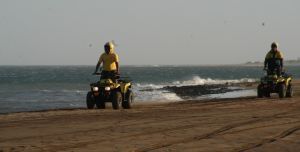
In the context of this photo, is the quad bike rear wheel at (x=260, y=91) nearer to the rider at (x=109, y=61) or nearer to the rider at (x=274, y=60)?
the rider at (x=274, y=60)

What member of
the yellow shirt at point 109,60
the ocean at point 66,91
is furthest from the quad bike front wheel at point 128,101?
the ocean at point 66,91

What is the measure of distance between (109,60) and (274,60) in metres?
7.37

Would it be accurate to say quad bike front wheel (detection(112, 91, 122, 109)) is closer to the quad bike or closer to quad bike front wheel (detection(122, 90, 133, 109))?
quad bike front wheel (detection(122, 90, 133, 109))

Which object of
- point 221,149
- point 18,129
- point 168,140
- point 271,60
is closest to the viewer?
point 221,149

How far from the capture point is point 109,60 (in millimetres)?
18984

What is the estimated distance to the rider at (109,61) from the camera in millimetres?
18969

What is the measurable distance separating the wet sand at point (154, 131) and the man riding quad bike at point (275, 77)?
6.50 metres

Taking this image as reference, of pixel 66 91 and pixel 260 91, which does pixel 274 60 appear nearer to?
pixel 260 91

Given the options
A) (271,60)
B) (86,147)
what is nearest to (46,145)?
(86,147)

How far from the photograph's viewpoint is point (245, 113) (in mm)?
16812

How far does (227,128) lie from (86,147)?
3.69 meters

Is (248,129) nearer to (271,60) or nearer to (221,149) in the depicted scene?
(221,149)

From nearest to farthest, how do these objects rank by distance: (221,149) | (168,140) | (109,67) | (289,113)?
(221,149) → (168,140) → (289,113) → (109,67)

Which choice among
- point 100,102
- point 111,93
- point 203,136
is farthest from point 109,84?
point 203,136
